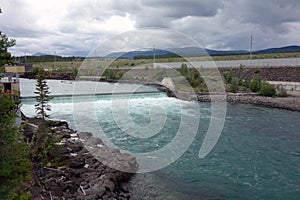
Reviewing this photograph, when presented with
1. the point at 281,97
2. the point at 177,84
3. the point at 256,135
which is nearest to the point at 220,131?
the point at 256,135

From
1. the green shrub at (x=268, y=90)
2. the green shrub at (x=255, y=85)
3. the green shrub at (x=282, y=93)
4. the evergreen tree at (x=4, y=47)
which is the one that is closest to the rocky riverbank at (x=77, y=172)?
the evergreen tree at (x=4, y=47)

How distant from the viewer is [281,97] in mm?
25125

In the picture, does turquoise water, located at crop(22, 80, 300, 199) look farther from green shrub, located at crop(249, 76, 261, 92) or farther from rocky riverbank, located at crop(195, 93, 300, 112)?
green shrub, located at crop(249, 76, 261, 92)

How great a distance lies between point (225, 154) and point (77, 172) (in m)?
5.74

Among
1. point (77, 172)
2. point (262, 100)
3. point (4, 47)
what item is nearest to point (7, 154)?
point (4, 47)

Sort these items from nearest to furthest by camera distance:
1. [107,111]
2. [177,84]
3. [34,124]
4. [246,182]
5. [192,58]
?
[246,182], [34,124], [107,111], [177,84], [192,58]

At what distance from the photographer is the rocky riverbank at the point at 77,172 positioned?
22.0 feet

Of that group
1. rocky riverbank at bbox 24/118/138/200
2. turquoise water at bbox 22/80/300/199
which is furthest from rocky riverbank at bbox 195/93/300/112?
rocky riverbank at bbox 24/118/138/200

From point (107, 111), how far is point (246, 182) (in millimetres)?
13358

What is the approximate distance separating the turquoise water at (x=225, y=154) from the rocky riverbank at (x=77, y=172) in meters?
0.66

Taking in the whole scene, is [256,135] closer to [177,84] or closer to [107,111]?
[107,111]

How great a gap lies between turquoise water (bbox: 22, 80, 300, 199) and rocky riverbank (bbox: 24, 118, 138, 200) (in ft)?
2.16

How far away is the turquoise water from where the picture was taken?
24.9 feet

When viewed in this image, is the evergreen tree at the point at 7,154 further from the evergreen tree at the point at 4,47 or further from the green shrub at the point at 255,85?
the green shrub at the point at 255,85
